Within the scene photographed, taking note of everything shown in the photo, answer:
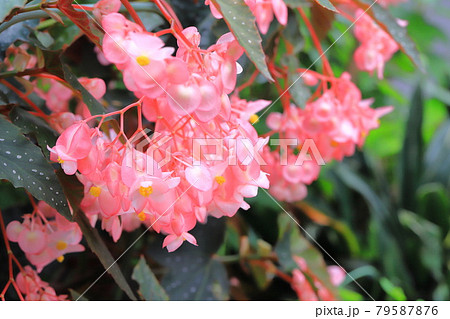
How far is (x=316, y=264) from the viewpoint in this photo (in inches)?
29.9

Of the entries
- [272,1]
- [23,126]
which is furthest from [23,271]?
[272,1]

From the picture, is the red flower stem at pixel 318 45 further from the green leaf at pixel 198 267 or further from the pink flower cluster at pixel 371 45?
the green leaf at pixel 198 267

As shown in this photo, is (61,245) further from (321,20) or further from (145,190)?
(321,20)

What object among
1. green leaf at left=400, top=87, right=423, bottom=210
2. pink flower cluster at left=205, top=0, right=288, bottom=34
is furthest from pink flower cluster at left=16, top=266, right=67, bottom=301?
green leaf at left=400, top=87, right=423, bottom=210

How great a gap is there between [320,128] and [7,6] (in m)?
0.38

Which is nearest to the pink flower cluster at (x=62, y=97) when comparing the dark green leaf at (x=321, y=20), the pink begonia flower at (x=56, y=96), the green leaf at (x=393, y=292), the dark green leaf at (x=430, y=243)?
the pink begonia flower at (x=56, y=96)

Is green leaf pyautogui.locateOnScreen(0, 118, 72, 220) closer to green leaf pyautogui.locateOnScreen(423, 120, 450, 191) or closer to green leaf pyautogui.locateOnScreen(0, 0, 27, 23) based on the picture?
green leaf pyautogui.locateOnScreen(0, 0, 27, 23)

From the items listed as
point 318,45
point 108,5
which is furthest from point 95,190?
point 318,45

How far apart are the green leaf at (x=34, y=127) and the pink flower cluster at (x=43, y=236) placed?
72mm

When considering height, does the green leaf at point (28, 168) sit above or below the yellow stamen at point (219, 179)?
above

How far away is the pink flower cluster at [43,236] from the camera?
1.58 feet
